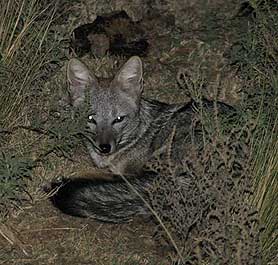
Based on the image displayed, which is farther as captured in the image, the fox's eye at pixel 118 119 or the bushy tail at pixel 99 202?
the fox's eye at pixel 118 119

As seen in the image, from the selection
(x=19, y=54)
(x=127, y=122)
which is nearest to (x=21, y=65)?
(x=19, y=54)

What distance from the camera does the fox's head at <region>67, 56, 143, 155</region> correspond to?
5773 mm

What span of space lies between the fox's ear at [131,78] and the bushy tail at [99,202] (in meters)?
1.08

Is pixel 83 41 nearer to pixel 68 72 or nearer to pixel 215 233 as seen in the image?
pixel 68 72

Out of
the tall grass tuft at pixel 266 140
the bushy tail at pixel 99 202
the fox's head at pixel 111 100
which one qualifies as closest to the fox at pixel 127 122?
the fox's head at pixel 111 100

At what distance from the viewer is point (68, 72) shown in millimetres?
5793

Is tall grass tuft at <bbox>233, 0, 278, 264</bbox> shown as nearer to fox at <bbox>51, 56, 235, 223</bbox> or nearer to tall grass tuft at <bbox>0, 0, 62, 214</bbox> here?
fox at <bbox>51, 56, 235, 223</bbox>

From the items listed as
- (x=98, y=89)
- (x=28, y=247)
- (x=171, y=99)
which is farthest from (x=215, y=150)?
(x=171, y=99)

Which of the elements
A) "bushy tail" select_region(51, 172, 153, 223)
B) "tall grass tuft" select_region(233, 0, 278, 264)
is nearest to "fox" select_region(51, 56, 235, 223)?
"bushy tail" select_region(51, 172, 153, 223)

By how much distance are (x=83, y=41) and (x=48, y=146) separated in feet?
5.43

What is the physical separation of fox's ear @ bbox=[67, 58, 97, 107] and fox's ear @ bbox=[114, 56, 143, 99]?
7.3 inches

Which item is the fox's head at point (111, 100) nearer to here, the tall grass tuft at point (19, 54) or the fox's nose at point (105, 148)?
the fox's nose at point (105, 148)

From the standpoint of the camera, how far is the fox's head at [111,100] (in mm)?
5773

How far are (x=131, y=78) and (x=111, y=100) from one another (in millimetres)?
206
